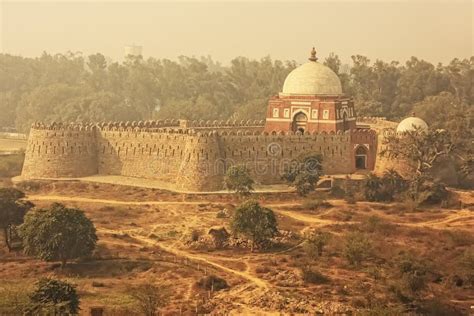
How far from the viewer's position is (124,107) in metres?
79.9

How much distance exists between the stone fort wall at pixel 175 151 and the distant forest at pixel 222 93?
45.0 ft

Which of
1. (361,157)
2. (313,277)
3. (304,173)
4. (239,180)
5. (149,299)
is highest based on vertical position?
(361,157)

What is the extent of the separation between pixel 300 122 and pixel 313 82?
10.8 ft

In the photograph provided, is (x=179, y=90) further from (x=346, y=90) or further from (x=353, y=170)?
(x=353, y=170)

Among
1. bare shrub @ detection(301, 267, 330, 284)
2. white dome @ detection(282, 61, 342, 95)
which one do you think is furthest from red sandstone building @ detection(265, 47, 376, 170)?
bare shrub @ detection(301, 267, 330, 284)

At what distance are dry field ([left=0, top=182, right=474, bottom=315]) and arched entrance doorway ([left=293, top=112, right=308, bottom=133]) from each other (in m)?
10.2

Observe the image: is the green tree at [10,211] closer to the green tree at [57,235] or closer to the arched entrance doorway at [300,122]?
the green tree at [57,235]

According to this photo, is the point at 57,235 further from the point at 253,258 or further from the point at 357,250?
the point at 357,250

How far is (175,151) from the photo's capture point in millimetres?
46906

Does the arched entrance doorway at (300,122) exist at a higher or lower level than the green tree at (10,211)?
higher

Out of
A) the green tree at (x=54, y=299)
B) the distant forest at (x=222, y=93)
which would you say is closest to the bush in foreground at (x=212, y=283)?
the green tree at (x=54, y=299)

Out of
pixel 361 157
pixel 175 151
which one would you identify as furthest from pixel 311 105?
pixel 175 151

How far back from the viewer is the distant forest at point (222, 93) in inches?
2793

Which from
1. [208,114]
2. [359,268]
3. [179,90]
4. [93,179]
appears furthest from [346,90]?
[359,268]
